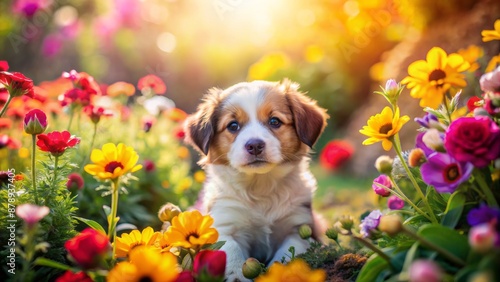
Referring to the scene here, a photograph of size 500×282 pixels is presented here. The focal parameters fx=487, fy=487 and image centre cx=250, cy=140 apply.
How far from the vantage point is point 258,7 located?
980 centimetres

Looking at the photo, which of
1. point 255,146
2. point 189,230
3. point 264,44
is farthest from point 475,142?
point 264,44

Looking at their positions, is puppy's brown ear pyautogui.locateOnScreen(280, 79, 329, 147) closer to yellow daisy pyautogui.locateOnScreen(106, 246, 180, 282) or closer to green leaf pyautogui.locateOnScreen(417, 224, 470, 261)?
green leaf pyautogui.locateOnScreen(417, 224, 470, 261)

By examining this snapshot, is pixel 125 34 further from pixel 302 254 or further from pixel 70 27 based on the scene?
pixel 302 254

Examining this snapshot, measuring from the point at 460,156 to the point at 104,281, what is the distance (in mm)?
1499

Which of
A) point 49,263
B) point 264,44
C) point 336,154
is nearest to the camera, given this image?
point 49,263

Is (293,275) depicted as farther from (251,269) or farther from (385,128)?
(385,128)

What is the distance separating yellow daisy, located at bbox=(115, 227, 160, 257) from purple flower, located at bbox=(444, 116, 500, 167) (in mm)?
1411

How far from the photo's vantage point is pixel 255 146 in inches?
113

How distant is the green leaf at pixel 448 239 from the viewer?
1.71 m

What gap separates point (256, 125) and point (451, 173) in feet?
4.78

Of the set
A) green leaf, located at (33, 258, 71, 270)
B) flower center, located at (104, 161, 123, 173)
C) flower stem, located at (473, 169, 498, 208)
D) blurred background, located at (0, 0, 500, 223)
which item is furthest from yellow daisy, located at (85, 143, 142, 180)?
blurred background, located at (0, 0, 500, 223)

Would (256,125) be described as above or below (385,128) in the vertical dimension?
below

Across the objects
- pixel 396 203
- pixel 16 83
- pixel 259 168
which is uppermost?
pixel 16 83

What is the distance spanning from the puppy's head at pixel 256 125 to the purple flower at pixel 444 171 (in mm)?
1169
